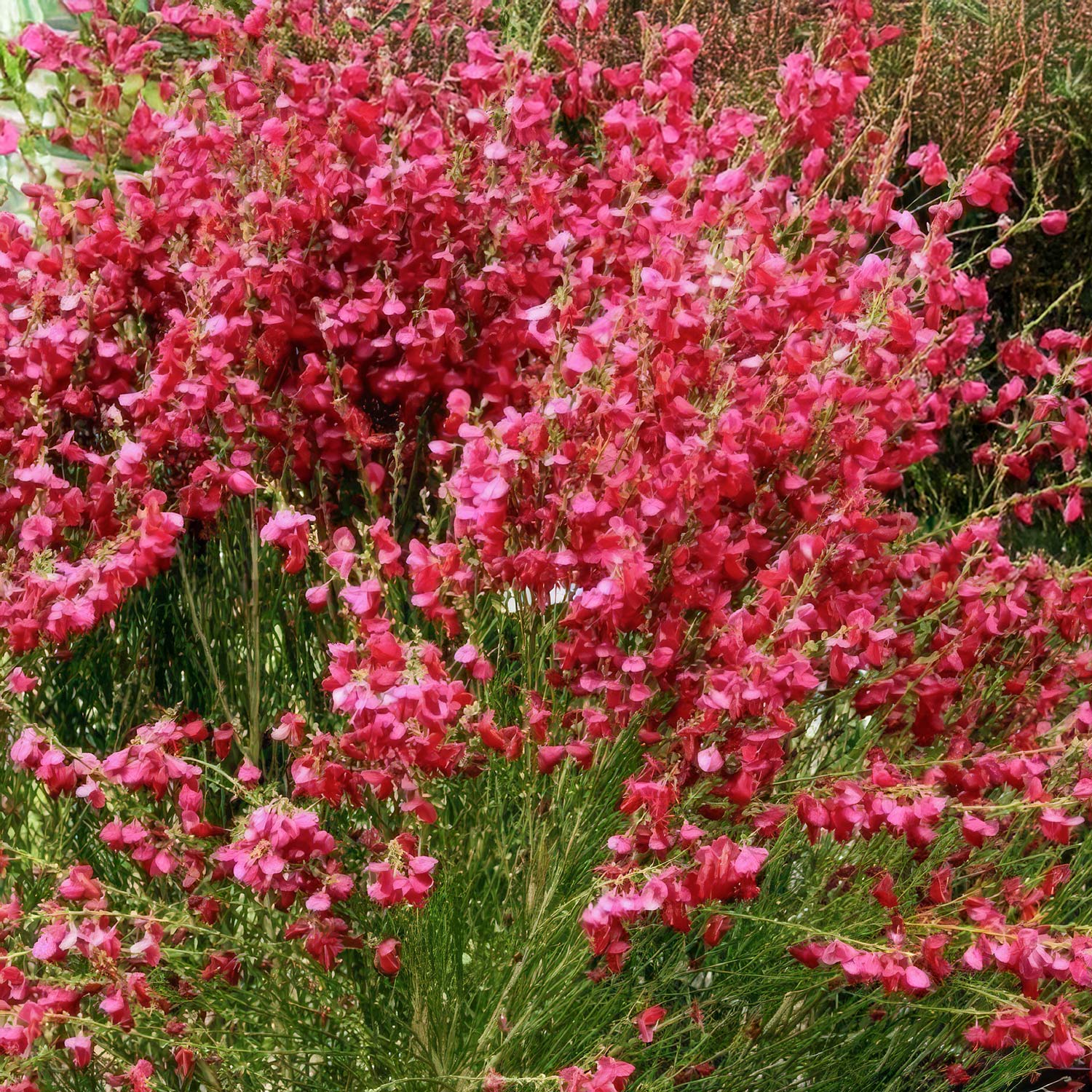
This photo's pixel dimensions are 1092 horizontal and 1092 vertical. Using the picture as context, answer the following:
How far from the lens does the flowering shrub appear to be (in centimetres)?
212

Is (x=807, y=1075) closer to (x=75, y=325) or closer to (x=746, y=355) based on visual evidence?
(x=746, y=355)

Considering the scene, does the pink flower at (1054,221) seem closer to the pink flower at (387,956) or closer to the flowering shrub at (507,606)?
the flowering shrub at (507,606)

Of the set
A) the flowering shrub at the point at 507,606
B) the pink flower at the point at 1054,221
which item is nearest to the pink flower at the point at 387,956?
the flowering shrub at the point at 507,606

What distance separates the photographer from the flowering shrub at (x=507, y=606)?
2117 millimetres

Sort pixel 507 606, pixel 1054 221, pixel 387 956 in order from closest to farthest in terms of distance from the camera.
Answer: pixel 387 956 → pixel 507 606 → pixel 1054 221

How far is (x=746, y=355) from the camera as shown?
2521 mm

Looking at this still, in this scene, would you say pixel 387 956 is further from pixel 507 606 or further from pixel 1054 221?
pixel 1054 221

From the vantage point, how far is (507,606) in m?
2.53

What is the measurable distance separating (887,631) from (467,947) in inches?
36.6

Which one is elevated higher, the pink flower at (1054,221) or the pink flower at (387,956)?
the pink flower at (1054,221)

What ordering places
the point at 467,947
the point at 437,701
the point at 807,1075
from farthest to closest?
1. the point at 807,1075
2. the point at 467,947
3. the point at 437,701

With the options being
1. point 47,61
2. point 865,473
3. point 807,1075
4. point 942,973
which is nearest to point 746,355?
point 865,473

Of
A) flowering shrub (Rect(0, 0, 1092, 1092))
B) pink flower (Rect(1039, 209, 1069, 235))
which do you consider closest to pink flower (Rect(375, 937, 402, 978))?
flowering shrub (Rect(0, 0, 1092, 1092))

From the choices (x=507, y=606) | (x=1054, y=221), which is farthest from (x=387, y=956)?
(x=1054, y=221)
